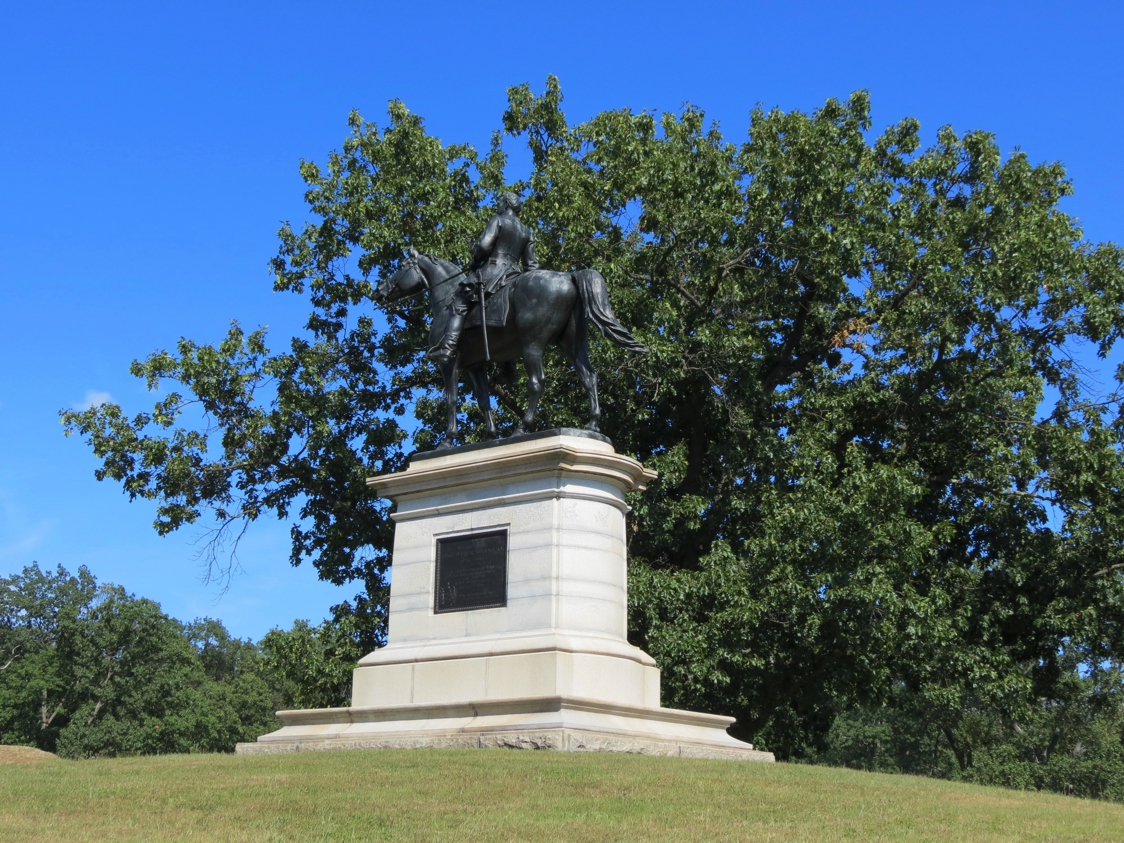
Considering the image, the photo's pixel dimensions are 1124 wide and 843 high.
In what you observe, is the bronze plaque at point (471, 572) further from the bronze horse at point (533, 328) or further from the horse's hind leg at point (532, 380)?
the horse's hind leg at point (532, 380)

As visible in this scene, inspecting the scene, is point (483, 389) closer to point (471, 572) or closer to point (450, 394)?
point (450, 394)

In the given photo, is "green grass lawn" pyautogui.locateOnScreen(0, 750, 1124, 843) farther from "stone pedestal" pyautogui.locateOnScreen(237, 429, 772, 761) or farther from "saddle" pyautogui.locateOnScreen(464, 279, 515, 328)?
"saddle" pyautogui.locateOnScreen(464, 279, 515, 328)

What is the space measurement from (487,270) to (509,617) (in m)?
4.74

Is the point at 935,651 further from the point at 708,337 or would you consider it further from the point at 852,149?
the point at 852,149

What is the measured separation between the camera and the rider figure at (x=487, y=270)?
16688 millimetres

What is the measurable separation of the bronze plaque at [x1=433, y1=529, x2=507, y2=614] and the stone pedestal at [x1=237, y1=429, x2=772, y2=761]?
0.02 metres

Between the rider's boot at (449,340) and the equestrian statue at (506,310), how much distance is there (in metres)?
0.01

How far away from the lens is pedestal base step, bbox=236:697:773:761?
13219 millimetres

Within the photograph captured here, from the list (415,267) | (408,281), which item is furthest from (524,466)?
(415,267)

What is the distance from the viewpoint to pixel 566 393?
2452 cm

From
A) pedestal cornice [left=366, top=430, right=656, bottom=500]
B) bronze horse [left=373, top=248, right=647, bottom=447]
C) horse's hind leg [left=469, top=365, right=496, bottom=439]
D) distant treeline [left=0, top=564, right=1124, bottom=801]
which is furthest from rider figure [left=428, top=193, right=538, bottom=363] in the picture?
distant treeline [left=0, top=564, right=1124, bottom=801]

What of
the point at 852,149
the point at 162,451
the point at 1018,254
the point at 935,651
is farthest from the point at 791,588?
the point at 162,451

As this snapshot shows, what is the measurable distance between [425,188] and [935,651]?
1380 centimetres

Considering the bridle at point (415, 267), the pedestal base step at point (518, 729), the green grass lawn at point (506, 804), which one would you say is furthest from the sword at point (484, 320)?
the green grass lawn at point (506, 804)
